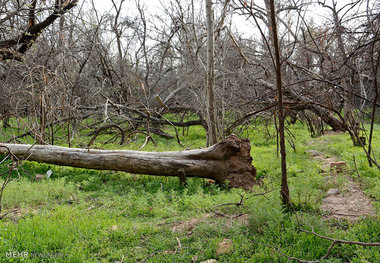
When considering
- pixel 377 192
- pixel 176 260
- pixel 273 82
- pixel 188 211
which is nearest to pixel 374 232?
pixel 377 192

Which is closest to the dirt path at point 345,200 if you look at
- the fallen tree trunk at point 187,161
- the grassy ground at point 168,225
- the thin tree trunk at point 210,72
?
the grassy ground at point 168,225

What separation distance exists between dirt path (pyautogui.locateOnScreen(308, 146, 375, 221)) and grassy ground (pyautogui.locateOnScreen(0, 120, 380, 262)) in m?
0.14

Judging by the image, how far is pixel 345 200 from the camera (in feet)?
14.0

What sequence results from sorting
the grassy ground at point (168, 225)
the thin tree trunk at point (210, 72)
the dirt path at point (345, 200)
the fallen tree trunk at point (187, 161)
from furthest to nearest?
the thin tree trunk at point (210, 72) < the fallen tree trunk at point (187, 161) < the dirt path at point (345, 200) < the grassy ground at point (168, 225)

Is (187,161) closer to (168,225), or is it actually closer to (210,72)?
(168,225)

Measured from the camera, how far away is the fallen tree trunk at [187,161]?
19.1ft

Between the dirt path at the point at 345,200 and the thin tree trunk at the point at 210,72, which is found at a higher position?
the thin tree trunk at the point at 210,72

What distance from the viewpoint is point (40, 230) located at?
3.74m

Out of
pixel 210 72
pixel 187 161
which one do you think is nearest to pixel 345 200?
pixel 187 161

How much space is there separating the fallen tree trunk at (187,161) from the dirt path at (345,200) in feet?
4.69

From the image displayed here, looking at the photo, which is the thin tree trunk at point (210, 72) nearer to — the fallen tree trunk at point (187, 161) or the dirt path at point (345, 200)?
the fallen tree trunk at point (187, 161)

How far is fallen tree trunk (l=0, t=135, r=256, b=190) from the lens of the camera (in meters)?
5.82

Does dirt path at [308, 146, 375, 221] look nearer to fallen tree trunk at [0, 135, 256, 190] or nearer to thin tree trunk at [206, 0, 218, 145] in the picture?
fallen tree trunk at [0, 135, 256, 190]

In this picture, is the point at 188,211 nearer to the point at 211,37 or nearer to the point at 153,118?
the point at 211,37
